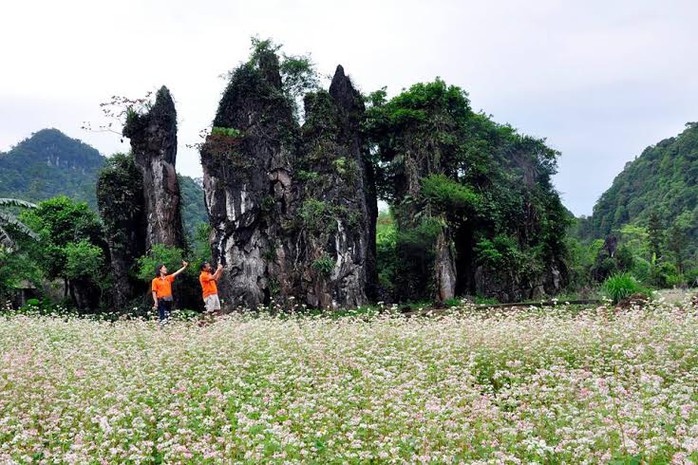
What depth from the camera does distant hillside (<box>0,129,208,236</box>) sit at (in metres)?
52.3

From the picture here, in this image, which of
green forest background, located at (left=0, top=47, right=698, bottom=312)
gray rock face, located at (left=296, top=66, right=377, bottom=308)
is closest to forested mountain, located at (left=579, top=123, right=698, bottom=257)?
green forest background, located at (left=0, top=47, right=698, bottom=312)

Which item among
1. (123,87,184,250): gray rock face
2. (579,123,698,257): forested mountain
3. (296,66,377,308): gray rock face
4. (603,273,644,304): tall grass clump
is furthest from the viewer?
(579,123,698,257): forested mountain

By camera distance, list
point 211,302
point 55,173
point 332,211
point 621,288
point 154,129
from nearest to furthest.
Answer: point 211,302
point 621,288
point 332,211
point 154,129
point 55,173

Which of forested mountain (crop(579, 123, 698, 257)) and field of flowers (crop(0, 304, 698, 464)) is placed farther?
forested mountain (crop(579, 123, 698, 257))

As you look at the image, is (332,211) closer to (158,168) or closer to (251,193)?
(251,193)

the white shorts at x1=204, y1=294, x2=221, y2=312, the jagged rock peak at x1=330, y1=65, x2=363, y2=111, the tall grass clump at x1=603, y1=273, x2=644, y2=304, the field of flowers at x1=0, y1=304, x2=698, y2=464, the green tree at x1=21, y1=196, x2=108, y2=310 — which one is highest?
the jagged rock peak at x1=330, y1=65, x2=363, y2=111

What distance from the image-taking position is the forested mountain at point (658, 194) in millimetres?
58969

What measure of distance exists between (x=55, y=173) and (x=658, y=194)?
62878 millimetres

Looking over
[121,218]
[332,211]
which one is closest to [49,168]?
[121,218]

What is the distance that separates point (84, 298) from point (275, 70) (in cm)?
1413

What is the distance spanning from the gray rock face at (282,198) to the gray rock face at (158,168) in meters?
3.64

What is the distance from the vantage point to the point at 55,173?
216ft

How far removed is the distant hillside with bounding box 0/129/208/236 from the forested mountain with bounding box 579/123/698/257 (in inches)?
1520

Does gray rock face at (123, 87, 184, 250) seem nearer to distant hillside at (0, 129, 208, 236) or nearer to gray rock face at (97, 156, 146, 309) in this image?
gray rock face at (97, 156, 146, 309)
